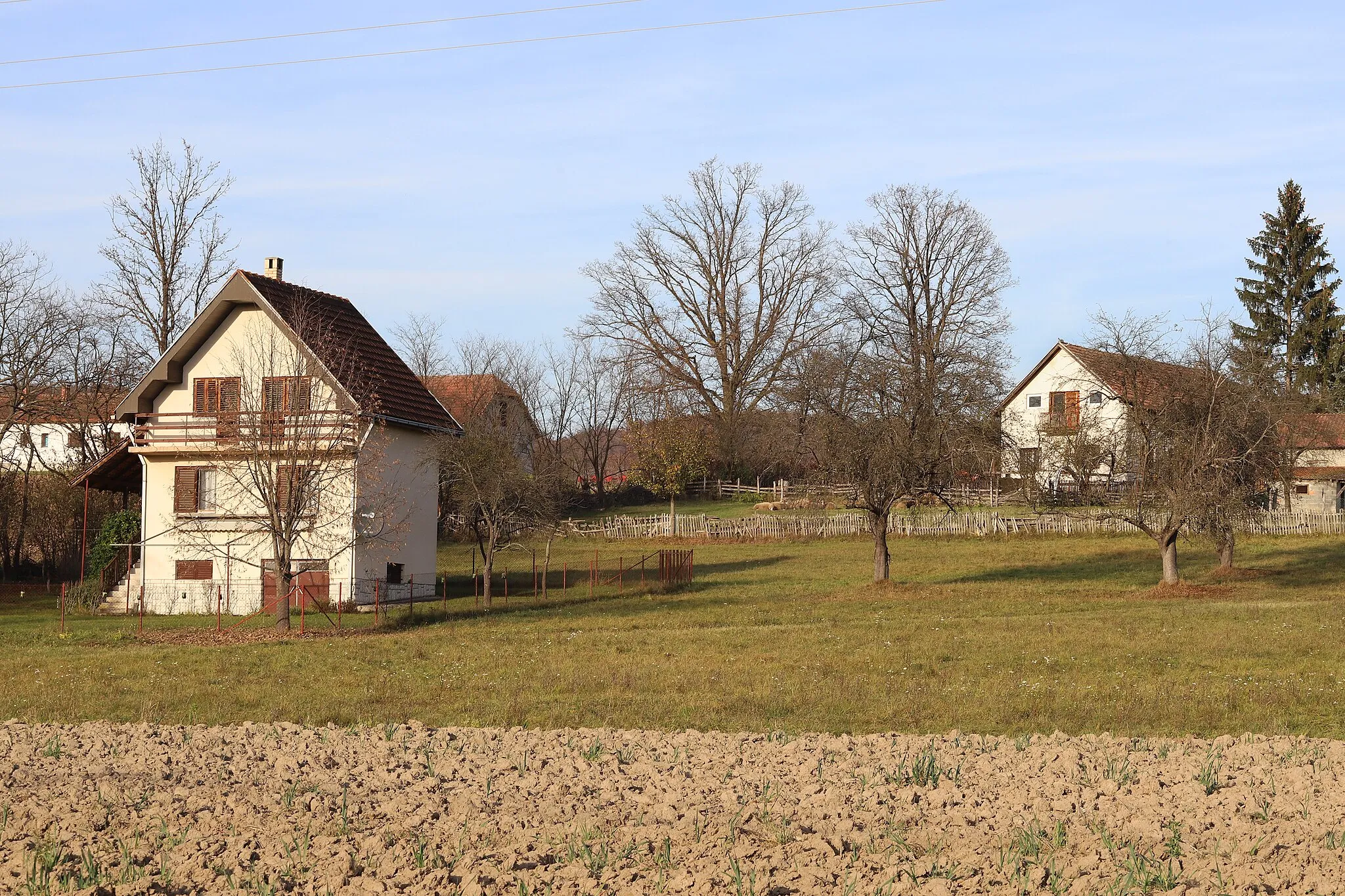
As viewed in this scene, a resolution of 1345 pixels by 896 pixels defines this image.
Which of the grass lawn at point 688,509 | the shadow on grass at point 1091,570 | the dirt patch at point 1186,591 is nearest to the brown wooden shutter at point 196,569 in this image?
the shadow on grass at point 1091,570

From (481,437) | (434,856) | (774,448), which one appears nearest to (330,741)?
(434,856)

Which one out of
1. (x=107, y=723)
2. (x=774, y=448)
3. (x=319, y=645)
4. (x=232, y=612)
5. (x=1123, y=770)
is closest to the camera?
(x=1123, y=770)

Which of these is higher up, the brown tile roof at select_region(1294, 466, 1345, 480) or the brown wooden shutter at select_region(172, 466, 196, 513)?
the brown tile roof at select_region(1294, 466, 1345, 480)

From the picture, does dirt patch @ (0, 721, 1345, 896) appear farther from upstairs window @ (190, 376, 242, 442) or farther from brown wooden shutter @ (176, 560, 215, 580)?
brown wooden shutter @ (176, 560, 215, 580)

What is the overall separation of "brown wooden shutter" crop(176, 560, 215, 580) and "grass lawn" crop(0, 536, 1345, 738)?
233 centimetres

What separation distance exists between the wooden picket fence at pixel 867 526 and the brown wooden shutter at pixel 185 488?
24978mm

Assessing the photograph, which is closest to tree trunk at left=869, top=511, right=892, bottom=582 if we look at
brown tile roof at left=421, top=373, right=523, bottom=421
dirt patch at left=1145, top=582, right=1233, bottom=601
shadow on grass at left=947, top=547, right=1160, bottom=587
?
shadow on grass at left=947, top=547, right=1160, bottom=587

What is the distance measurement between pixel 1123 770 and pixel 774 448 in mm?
57829

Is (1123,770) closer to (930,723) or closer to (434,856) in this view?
(930,723)

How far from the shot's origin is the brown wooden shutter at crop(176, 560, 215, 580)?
112 ft

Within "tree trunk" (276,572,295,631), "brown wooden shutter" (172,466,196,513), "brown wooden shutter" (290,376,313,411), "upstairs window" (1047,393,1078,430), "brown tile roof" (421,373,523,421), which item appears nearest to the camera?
"tree trunk" (276,572,295,631)

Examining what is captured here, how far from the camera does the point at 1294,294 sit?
70062mm

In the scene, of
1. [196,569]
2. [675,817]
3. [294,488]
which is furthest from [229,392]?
[675,817]

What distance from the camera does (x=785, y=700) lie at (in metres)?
17.0
